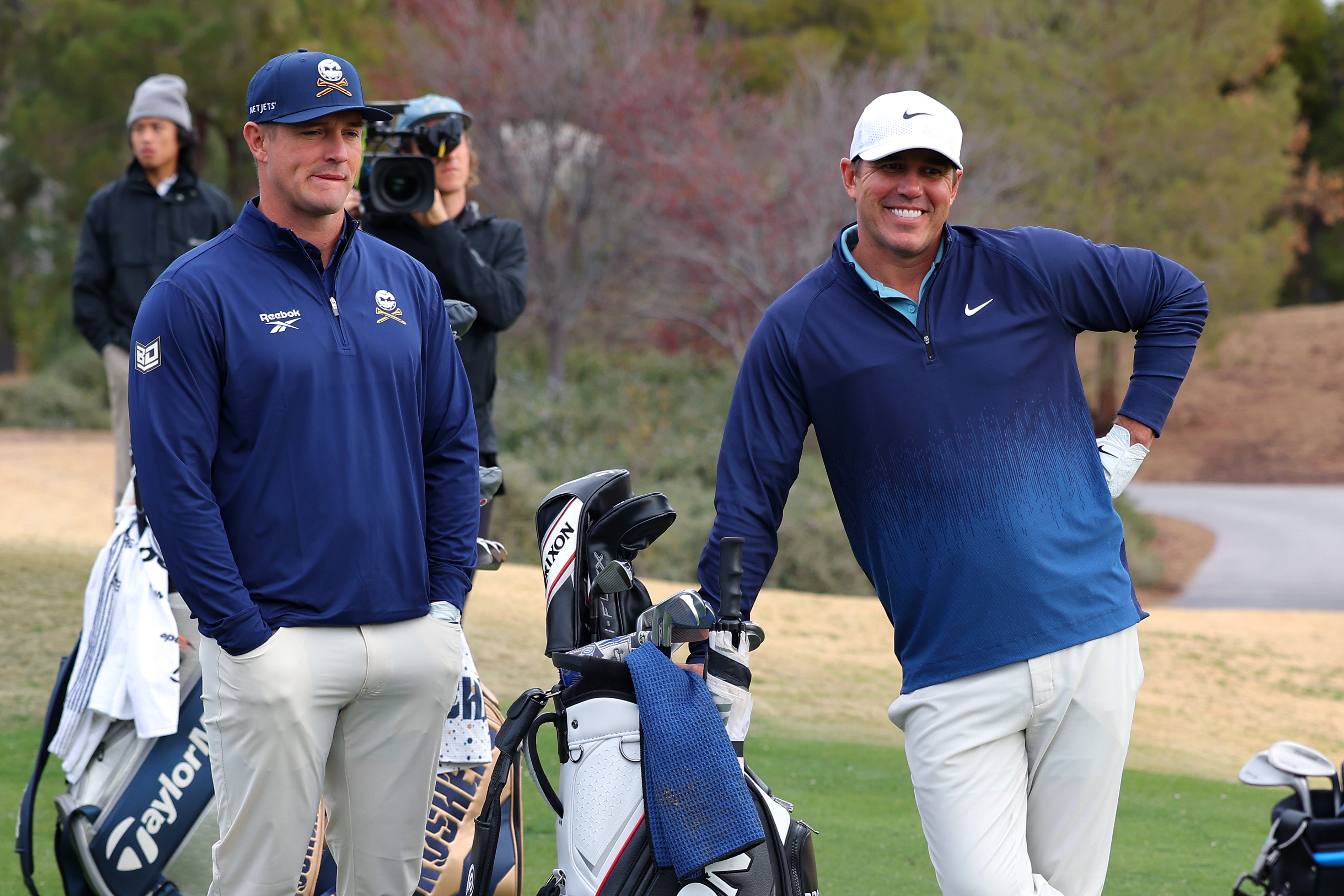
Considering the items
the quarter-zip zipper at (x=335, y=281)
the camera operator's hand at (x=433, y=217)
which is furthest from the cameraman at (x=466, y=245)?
the quarter-zip zipper at (x=335, y=281)

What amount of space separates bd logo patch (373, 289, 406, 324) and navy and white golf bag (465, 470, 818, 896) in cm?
73

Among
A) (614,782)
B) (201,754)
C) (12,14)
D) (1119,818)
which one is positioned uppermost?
(12,14)

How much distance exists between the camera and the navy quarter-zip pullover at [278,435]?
285 centimetres

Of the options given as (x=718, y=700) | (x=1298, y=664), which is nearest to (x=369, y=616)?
(x=718, y=700)

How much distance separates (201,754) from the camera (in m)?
3.86

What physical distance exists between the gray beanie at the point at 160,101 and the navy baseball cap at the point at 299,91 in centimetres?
393

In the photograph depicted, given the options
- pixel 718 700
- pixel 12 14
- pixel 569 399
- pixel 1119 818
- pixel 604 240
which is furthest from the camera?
pixel 12 14

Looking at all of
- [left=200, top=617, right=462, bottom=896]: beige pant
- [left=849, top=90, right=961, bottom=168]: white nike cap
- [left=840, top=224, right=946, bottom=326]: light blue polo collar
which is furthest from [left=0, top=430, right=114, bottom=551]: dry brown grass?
[left=849, top=90, right=961, bottom=168]: white nike cap

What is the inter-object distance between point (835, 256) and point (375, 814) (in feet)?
5.37

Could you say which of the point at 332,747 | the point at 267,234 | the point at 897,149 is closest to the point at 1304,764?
the point at 897,149

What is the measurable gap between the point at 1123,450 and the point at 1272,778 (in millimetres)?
1018

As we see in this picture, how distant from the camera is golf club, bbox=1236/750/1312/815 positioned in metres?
3.45

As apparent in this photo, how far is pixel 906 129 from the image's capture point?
297cm

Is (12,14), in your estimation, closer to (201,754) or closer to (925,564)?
(201,754)
